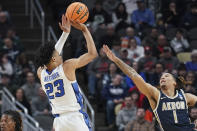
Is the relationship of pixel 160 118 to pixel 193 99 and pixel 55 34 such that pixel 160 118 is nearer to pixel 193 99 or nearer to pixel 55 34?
pixel 193 99

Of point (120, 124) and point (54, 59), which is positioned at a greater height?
point (54, 59)

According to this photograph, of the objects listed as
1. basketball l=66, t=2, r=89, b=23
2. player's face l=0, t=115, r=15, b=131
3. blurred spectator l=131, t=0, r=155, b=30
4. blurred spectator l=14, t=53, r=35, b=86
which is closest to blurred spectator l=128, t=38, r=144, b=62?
blurred spectator l=131, t=0, r=155, b=30

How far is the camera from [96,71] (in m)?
14.9

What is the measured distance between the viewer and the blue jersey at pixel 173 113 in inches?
299

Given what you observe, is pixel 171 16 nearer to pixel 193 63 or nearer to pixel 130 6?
pixel 130 6

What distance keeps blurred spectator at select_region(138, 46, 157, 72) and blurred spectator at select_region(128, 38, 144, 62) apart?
27 centimetres

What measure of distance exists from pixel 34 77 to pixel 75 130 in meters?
7.38

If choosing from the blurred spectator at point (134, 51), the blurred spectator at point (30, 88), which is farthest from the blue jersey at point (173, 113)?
the blurred spectator at point (134, 51)

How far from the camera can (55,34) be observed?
684 inches

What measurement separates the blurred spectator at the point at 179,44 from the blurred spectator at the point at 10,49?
4740 mm

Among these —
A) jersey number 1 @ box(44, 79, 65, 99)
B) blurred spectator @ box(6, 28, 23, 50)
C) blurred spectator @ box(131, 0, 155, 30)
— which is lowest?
jersey number 1 @ box(44, 79, 65, 99)

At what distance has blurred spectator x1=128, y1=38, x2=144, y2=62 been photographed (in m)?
15.1

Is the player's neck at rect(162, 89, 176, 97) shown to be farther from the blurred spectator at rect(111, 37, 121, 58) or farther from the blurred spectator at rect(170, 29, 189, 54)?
the blurred spectator at rect(170, 29, 189, 54)

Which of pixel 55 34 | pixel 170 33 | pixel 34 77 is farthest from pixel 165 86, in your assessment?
pixel 55 34
